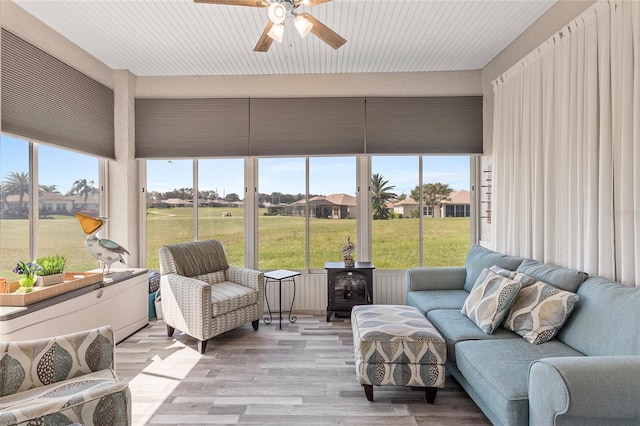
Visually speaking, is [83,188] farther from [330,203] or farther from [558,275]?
[558,275]

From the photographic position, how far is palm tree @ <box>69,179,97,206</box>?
11.3 feet

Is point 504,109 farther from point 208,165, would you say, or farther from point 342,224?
point 208,165

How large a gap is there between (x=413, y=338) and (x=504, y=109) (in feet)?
8.98

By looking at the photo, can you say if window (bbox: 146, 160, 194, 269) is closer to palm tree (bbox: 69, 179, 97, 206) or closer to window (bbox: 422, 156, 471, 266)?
palm tree (bbox: 69, 179, 97, 206)

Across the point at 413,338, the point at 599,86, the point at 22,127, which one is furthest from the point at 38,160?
the point at 599,86

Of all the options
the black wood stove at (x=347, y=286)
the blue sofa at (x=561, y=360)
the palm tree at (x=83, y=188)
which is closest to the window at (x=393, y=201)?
the black wood stove at (x=347, y=286)

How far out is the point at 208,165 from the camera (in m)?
4.17

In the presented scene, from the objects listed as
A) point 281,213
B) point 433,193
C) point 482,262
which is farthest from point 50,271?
point 433,193

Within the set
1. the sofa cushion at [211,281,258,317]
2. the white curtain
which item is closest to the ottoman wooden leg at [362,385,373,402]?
the sofa cushion at [211,281,258,317]

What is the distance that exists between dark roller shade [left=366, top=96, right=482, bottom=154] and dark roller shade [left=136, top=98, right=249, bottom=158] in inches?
65.5

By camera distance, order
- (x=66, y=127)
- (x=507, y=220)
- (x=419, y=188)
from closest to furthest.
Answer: (x=66, y=127) < (x=507, y=220) < (x=419, y=188)

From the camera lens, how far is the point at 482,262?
3.15 meters

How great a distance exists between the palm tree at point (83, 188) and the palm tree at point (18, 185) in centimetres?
57

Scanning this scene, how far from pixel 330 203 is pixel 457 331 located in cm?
229
